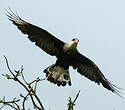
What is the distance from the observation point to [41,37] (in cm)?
912

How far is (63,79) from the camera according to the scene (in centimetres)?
804

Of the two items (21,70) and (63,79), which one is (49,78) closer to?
(63,79)

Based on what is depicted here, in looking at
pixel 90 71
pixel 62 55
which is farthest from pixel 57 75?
pixel 90 71

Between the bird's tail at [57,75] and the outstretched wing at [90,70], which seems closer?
the bird's tail at [57,75]

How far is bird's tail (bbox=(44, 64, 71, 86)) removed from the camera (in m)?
7.70

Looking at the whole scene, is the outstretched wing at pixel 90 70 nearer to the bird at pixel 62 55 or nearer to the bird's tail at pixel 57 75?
the bird at pixel 62 55

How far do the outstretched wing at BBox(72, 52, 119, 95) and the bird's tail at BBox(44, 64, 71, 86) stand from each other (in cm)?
76

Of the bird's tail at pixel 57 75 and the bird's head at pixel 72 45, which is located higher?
the bird's head at pixel 72 45

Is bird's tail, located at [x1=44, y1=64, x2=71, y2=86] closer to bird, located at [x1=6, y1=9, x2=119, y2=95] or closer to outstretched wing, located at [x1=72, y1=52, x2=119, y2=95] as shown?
bird, located at [x1=6, y1=9, x2=119, y2=95]

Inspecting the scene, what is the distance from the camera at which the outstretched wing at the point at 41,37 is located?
8891 millimetres

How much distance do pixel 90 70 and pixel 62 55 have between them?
1092mm

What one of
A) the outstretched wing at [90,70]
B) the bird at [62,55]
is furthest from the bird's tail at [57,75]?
the outstretched wing at [90,70]

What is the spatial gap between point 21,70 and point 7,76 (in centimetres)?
18

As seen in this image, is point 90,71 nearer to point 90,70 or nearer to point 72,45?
point 90,70
